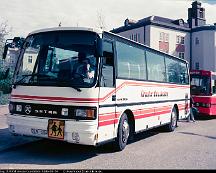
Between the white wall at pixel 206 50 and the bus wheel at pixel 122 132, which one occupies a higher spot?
the white wall at pixel 206 50

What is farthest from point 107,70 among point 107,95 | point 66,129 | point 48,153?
point 48,153

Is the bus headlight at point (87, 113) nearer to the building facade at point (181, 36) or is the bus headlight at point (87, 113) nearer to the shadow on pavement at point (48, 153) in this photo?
the shadow on pavement at point (48, 153)

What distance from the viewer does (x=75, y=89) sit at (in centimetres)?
682

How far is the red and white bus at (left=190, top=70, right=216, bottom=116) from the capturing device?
16766mm

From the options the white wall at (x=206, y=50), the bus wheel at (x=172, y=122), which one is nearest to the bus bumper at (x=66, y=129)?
the bus wheel at (x=172, y=122)

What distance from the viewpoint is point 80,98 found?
6.79m

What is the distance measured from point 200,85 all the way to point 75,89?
1212 cm

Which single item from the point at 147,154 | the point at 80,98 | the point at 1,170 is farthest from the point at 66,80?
the point at 147,154

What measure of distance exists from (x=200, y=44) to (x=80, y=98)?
150 feet

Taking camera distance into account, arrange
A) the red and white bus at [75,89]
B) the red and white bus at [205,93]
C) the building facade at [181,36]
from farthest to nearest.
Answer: the building facade at [181,36] < the red and white bus at [205,93] < the red and white bus at [75,89]

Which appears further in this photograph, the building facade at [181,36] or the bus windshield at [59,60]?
the building facade at [181,36]

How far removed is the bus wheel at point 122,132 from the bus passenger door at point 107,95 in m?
0.42

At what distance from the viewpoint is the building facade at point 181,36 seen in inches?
1794

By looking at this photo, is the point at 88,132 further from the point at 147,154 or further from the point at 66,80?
the point at 147,154
